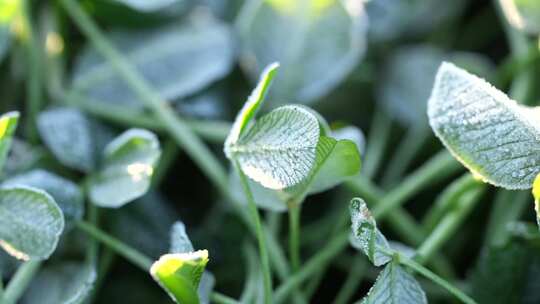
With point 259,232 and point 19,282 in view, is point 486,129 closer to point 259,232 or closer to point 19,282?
point 259,232

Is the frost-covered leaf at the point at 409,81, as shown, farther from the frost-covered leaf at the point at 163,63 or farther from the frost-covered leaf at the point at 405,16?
the frost-covered leaf at the point at 163,63

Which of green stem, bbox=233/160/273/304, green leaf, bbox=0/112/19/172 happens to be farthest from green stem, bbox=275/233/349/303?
green leaf, bbox=0/112/19/172

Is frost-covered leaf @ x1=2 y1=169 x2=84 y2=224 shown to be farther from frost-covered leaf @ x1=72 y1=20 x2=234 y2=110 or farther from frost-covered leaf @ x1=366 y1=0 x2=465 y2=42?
frost-covered leaf @ x1=366 y1=0 x2=465 y2=42

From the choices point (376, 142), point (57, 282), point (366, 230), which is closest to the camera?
point (366, 230)

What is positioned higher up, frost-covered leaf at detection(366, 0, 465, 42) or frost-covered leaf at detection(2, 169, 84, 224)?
frost-covered leaf at detection(366, 0, 465, 42)

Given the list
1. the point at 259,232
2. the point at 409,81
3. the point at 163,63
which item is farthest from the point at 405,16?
the point at 259,232

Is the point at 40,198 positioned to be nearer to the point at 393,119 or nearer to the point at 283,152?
the point at 283,152

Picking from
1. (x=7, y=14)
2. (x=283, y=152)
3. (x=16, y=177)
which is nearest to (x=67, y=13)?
(x=7, y=14)
